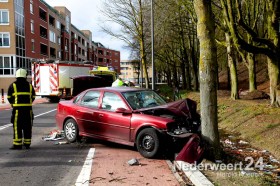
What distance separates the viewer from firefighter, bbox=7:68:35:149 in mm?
8039

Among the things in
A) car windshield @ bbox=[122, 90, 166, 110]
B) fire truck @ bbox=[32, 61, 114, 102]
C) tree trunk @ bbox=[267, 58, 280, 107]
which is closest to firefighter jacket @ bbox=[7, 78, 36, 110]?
car windshield @ bbox=[122, 90, 166, 110]

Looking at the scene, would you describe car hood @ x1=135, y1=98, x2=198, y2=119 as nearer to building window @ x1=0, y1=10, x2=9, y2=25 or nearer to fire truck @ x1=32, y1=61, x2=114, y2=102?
fire truck @ x1=32, y1=61, x2=114, y2=102

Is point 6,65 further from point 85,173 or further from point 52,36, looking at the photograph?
point 85,173

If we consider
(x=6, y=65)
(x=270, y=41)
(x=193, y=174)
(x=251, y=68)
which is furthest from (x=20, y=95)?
(x=6, y=65)

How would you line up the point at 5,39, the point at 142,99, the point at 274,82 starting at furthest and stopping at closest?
the point at 5,39, the point at 274,82, the point at 142,99

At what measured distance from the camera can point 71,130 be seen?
899cm

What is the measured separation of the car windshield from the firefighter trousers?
243 centimetres

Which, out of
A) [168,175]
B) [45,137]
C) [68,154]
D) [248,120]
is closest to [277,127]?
[248,120]

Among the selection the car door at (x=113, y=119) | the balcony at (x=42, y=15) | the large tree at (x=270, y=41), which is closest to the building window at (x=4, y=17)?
the balcony at (x=42, y=15)

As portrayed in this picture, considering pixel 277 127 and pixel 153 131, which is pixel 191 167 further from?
pixel 277 127

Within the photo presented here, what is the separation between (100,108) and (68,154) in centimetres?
147

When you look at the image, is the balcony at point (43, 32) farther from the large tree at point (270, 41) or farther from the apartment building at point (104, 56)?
the apartment building at point (104, 56)

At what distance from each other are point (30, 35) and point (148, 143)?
47.9 m

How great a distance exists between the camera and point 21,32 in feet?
155
